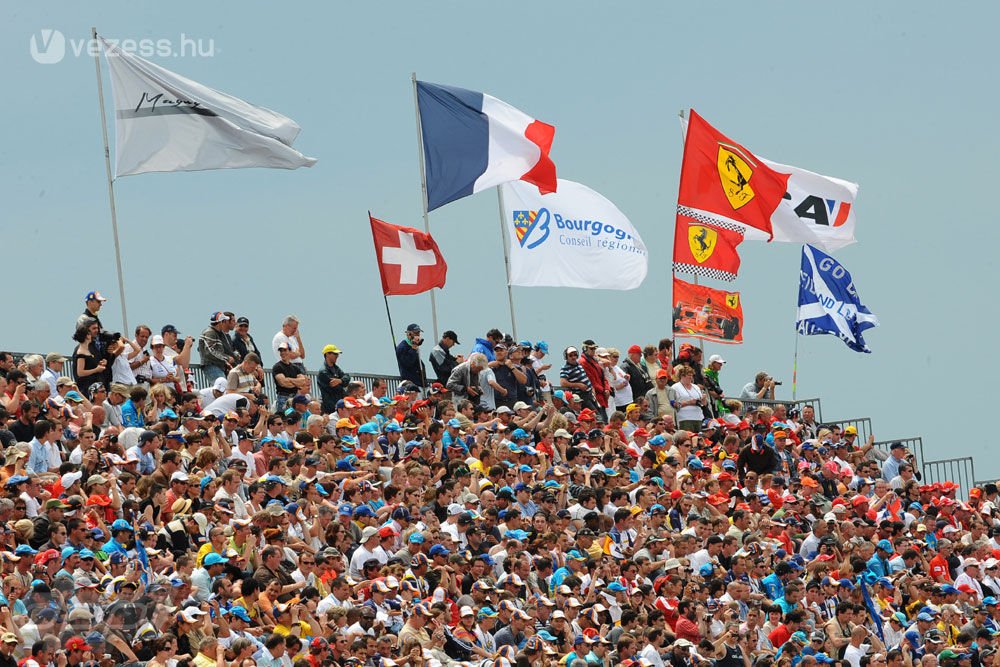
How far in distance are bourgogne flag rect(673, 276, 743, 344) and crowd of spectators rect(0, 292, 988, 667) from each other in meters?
0.87

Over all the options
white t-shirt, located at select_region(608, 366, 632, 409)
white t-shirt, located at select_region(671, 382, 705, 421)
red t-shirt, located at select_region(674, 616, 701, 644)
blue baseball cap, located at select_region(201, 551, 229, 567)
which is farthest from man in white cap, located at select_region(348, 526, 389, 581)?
white t-shirt, located at select_region(671, 382, 705, 421)

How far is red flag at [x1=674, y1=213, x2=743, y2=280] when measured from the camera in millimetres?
35000

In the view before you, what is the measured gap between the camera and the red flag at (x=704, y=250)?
115 feet

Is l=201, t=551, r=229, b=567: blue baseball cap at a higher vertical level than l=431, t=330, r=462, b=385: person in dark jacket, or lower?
lower

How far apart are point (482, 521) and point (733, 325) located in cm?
1191

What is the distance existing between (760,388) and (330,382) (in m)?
10.7

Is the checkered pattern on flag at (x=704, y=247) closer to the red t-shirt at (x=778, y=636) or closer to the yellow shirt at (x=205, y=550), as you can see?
the red t-shirt at (x=778, y=636)

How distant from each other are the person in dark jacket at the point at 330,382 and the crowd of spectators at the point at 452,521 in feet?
0.14

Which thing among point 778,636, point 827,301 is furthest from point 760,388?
point 778,636

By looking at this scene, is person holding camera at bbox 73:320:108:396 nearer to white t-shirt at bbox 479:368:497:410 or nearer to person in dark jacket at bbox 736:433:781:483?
white t-shirt at bbox 479:368:497:410

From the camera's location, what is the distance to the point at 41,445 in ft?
74.1

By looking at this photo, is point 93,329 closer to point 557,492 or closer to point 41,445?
point 41,445

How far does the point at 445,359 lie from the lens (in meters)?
31.3

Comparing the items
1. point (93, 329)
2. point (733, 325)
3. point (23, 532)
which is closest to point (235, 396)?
point (93, 329)
